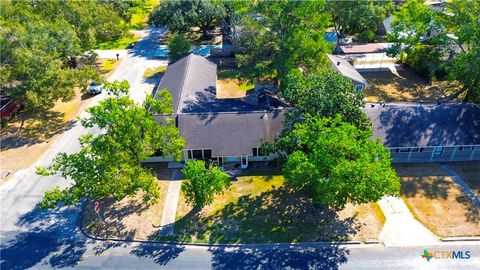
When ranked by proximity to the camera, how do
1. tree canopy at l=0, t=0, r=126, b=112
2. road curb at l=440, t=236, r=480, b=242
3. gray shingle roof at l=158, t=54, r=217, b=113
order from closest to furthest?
road curb at l=440, t=236, r=480, b=242
tree canopy at l=0, t=0, r=126, b=112
gray shingle roof at l=158, t=54, r=217, b=113


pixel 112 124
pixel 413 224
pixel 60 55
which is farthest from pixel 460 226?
pixel 60 55

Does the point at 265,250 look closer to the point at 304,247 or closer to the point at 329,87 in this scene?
the point at 304,247

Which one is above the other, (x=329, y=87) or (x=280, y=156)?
(x=329, y=87)

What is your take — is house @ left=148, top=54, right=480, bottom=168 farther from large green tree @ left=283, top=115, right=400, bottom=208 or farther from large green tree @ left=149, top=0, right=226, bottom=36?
large green tree @ left=149, top=0, right=226, bottom=36

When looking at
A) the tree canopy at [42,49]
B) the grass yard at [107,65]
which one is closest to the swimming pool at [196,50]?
the grass yard at [107,65]

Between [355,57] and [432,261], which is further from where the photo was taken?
[355,57]

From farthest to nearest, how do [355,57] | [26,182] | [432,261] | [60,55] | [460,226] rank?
[355,57], [60,55], [26,182], [460,226], [432,261]

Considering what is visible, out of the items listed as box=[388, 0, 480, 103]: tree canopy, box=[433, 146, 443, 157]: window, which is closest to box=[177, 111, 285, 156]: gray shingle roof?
box=[433, 146, 443, 157]: window
